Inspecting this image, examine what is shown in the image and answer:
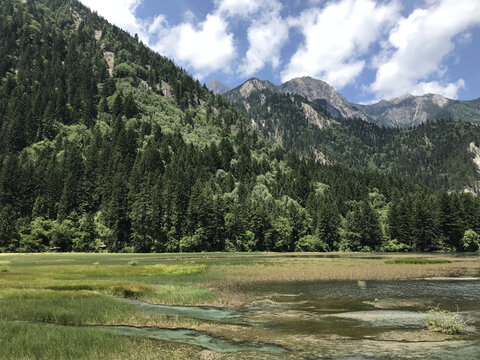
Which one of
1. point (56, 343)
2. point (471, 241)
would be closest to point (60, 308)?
point (56, 343)

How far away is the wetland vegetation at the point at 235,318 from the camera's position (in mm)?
18969

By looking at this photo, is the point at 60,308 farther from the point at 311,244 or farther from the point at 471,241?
the point at 471,241

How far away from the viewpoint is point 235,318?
2834 cm

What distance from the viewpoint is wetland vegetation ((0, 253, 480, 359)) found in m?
19.0

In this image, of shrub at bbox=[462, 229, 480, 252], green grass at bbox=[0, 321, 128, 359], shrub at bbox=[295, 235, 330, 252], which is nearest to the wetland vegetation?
green grass at bbox=[0, 321, 128, 359]

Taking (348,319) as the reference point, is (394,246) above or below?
above

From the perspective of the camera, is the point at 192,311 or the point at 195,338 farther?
the point at 192,311

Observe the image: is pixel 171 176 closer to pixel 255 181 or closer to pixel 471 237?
pixel 255 181

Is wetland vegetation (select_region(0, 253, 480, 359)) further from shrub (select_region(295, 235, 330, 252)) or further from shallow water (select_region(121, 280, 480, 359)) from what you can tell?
shrub (select_region(295, 235, 330, 252))

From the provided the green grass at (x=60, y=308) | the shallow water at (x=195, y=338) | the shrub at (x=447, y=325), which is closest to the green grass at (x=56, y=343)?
the shallow water at (x=195, y=338)

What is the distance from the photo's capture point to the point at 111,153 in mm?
175250

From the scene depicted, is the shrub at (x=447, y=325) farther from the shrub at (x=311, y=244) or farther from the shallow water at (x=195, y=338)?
the shrub at (x=311, y=244)

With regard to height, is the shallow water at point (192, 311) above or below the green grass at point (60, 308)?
below

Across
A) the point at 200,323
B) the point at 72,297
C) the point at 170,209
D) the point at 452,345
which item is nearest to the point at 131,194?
the point at 170,209
